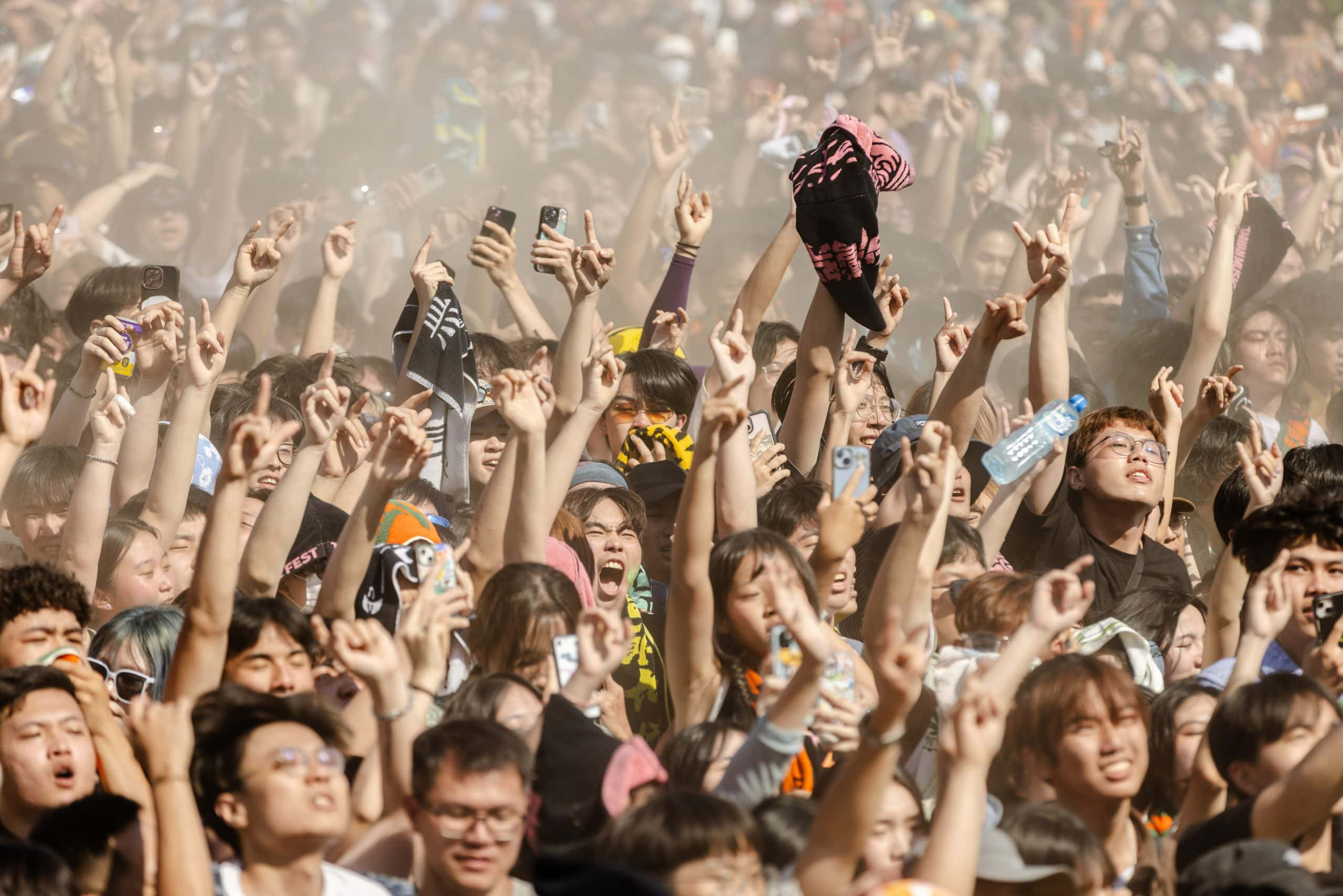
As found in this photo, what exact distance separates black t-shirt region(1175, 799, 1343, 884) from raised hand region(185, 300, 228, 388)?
96.1 inches

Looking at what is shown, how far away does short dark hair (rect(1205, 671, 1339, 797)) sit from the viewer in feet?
9.52

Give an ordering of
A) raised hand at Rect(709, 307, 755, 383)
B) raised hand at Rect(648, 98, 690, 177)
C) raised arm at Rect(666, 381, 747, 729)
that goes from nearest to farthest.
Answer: raised arm at Rect(666, 381, 747, 729) → raised hand at Rect(709, 307, 755, 383) → raised hand at Rect(648, 98, 690, 177)

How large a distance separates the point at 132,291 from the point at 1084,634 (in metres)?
3.21

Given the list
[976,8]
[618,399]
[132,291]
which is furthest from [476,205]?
[618,399]

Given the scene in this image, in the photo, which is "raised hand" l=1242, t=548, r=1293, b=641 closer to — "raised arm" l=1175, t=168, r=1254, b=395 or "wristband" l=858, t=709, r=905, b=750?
"wristband" l=858, t=709, r=905, b=750

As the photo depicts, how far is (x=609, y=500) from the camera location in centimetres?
411

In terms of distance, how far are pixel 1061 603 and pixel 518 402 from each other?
4.13ft

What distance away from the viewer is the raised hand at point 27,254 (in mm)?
4410

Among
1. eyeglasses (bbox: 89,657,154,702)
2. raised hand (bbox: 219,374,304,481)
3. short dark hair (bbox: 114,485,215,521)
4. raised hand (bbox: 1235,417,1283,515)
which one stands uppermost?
raised hand (bbox: 1235,417,1283,515)

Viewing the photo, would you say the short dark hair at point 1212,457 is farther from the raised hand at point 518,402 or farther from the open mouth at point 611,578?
the raised hand at point 518,402

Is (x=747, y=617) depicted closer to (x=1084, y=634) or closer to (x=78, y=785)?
(x=1084, y=634)

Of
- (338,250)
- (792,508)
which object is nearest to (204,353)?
(338,250)

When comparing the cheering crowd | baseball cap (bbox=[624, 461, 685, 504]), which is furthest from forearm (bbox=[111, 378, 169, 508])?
baseball cap (bbox=[624, 461, 685, 504])

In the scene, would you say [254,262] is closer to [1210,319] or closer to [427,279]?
[427,279]
